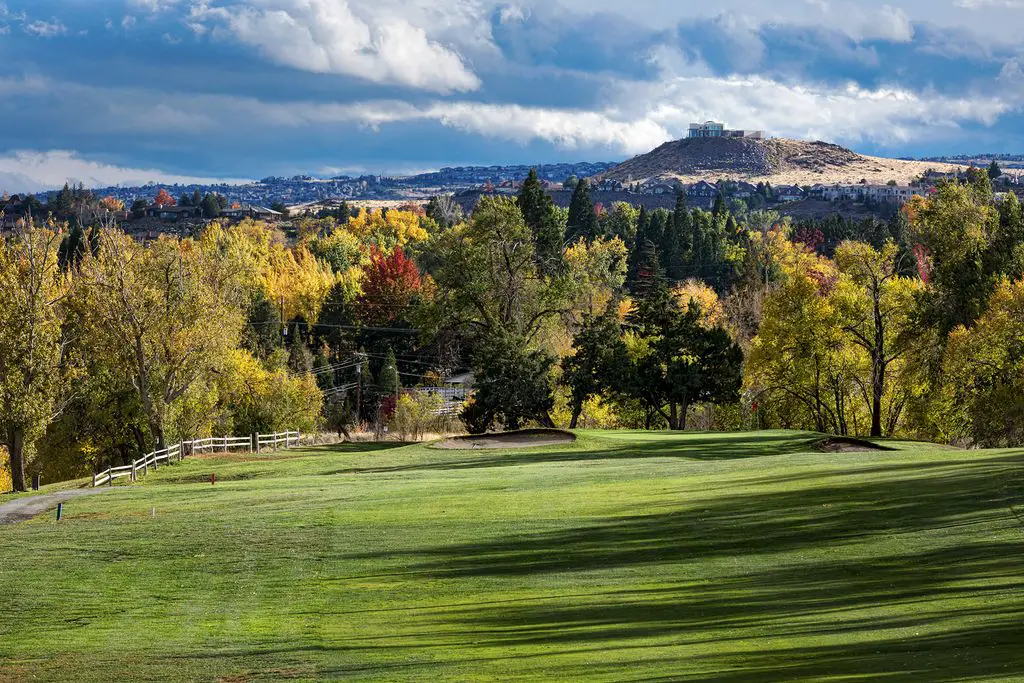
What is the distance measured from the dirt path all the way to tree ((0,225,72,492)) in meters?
7.59

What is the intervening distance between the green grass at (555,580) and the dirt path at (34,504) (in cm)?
151

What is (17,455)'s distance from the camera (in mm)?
51031

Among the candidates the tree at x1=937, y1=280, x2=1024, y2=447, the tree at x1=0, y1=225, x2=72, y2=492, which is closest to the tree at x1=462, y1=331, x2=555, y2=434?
the tree at x1=937, y1=280, x2=1024, y2=447

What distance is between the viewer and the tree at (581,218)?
176125 millimetres

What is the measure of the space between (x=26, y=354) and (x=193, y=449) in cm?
990

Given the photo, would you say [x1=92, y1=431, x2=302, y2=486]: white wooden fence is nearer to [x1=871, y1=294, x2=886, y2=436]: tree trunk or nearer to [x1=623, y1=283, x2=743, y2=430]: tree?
[x1=623, y1=283, x2=743, y2=430]: tree

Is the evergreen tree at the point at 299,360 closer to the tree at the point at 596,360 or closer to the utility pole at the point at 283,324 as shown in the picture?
the utility pole at the point at 283,324

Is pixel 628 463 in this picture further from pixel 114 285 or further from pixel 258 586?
pixel 114 285

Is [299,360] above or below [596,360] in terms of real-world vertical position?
below

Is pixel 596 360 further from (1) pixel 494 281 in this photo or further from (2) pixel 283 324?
(2) pixel 283 324

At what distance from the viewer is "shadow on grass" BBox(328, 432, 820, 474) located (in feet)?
156

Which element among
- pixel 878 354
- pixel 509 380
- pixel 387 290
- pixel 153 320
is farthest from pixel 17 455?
pixel 387 290

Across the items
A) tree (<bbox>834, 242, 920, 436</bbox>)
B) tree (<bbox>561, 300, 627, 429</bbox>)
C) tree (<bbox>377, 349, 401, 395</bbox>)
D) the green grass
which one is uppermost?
tree (<bbox>834, 242, 920, 436</bbox>)

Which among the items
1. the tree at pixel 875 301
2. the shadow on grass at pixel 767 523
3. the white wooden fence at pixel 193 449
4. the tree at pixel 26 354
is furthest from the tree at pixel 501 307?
the shadow on grass at pixel 767 523
